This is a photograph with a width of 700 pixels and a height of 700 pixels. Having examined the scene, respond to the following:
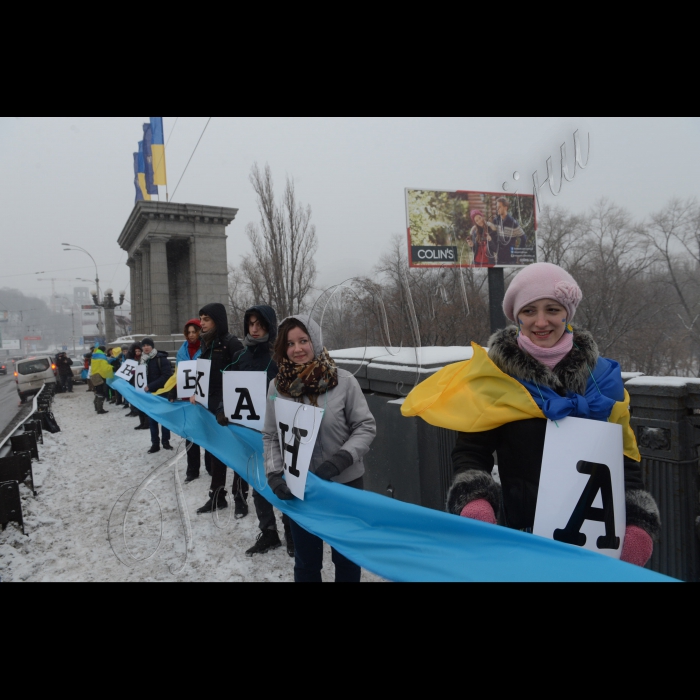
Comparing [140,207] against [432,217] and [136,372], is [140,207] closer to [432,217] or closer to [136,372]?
[432,217]

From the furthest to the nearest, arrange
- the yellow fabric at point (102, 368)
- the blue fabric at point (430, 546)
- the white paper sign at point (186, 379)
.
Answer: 1. the yellow fabric at point (102, 368)
2. the white paper sign at point (186, 379)
3. the blue fabric at point (430, 546)

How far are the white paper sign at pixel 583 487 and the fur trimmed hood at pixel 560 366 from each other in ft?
0.46

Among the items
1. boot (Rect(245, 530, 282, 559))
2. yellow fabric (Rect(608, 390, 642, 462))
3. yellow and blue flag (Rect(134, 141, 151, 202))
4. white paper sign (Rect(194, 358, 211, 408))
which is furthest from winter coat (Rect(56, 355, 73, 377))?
yellow fabric (Rect(608, 390, 642, 462))

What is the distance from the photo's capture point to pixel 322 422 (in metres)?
2.83

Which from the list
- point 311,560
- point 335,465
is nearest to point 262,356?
point 335,465

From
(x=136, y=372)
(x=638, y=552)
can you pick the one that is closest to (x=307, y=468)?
(x=638, y=552)

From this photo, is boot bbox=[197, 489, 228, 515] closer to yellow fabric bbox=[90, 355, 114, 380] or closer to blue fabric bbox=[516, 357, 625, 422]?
blue fabric bbox=[516, 357, 625, 422]

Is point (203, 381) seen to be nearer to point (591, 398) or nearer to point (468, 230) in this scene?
point (591, 398)

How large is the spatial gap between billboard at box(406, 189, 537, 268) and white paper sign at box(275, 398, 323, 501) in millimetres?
18493

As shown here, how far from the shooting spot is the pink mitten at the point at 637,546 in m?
1.75

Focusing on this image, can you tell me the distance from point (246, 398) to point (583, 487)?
309 centimetres

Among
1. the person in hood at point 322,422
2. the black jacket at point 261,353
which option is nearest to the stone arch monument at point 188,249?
the black jacket at point 261,353

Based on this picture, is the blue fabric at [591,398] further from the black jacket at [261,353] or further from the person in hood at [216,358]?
the person in hood at [216,358]

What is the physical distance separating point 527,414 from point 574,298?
18.6 inches
